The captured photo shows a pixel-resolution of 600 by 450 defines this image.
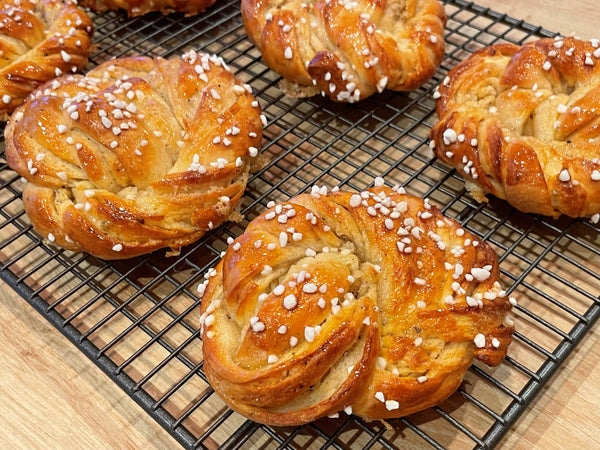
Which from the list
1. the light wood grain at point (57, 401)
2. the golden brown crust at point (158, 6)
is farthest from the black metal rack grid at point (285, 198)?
the golden brown crust at point (158, 6)

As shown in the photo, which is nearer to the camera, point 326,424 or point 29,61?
point 326,424

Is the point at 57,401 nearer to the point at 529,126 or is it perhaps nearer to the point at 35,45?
the point at 35,45

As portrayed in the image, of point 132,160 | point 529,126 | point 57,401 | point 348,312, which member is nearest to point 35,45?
point 132,160

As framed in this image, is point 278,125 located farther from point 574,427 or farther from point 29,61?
point 574,427

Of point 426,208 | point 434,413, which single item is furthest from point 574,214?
point 434,413

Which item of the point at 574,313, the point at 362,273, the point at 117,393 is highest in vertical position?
the point at 362,273

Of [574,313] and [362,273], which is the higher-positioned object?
[362,273]

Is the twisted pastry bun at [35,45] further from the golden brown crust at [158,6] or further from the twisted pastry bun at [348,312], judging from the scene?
the twisted pastry bun at [348,312]

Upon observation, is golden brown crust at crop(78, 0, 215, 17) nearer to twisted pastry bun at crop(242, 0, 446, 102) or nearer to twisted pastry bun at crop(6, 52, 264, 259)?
twisted pastry bun at crop(242, 0, 446, 102)
